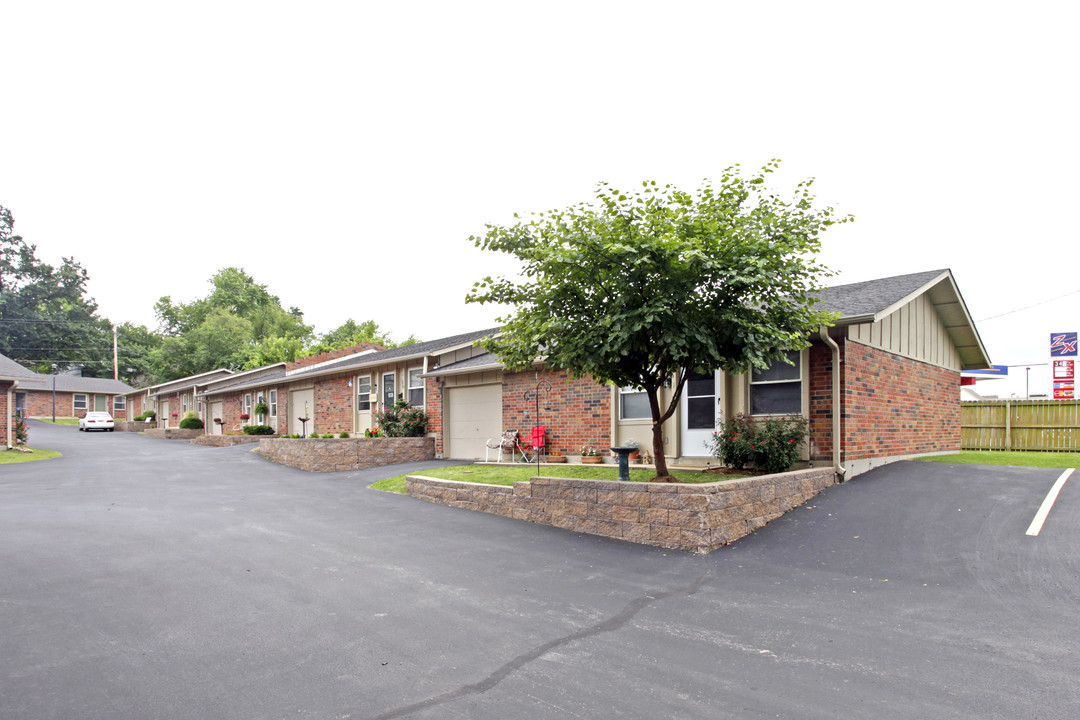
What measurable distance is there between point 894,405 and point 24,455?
25378 millimetres

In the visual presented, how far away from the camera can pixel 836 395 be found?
9.84 metres

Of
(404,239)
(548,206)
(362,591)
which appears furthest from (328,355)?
(362,591)

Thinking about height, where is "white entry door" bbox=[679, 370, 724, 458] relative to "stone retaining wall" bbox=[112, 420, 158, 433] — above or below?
above

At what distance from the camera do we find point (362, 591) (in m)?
5.69

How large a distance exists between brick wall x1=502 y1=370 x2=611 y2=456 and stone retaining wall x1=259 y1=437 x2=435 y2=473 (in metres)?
3.02

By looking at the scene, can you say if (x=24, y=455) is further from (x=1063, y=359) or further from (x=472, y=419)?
(x=1063, y=359)

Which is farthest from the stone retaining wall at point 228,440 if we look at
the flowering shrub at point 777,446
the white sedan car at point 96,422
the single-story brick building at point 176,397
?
the flowering shrub at point 777,446

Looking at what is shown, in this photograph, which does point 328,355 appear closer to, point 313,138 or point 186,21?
point 313,138

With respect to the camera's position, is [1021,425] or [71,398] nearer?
[1021,425]

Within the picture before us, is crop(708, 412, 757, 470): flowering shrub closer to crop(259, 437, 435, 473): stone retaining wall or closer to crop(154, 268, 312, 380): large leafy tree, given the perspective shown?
crop(259, 437, 435, 473): stone retaining wall

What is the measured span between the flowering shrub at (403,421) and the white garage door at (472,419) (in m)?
0.95

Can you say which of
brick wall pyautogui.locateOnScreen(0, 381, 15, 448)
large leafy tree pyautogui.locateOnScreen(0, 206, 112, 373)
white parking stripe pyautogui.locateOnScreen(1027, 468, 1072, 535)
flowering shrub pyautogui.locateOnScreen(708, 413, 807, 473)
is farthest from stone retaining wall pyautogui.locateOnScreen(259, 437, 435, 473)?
large leafy tree pyautogui.locateOnScreen(0, 206, 112, 373)

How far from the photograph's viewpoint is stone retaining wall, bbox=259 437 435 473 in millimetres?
15891

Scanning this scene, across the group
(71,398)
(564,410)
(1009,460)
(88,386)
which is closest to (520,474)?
(564,410)
